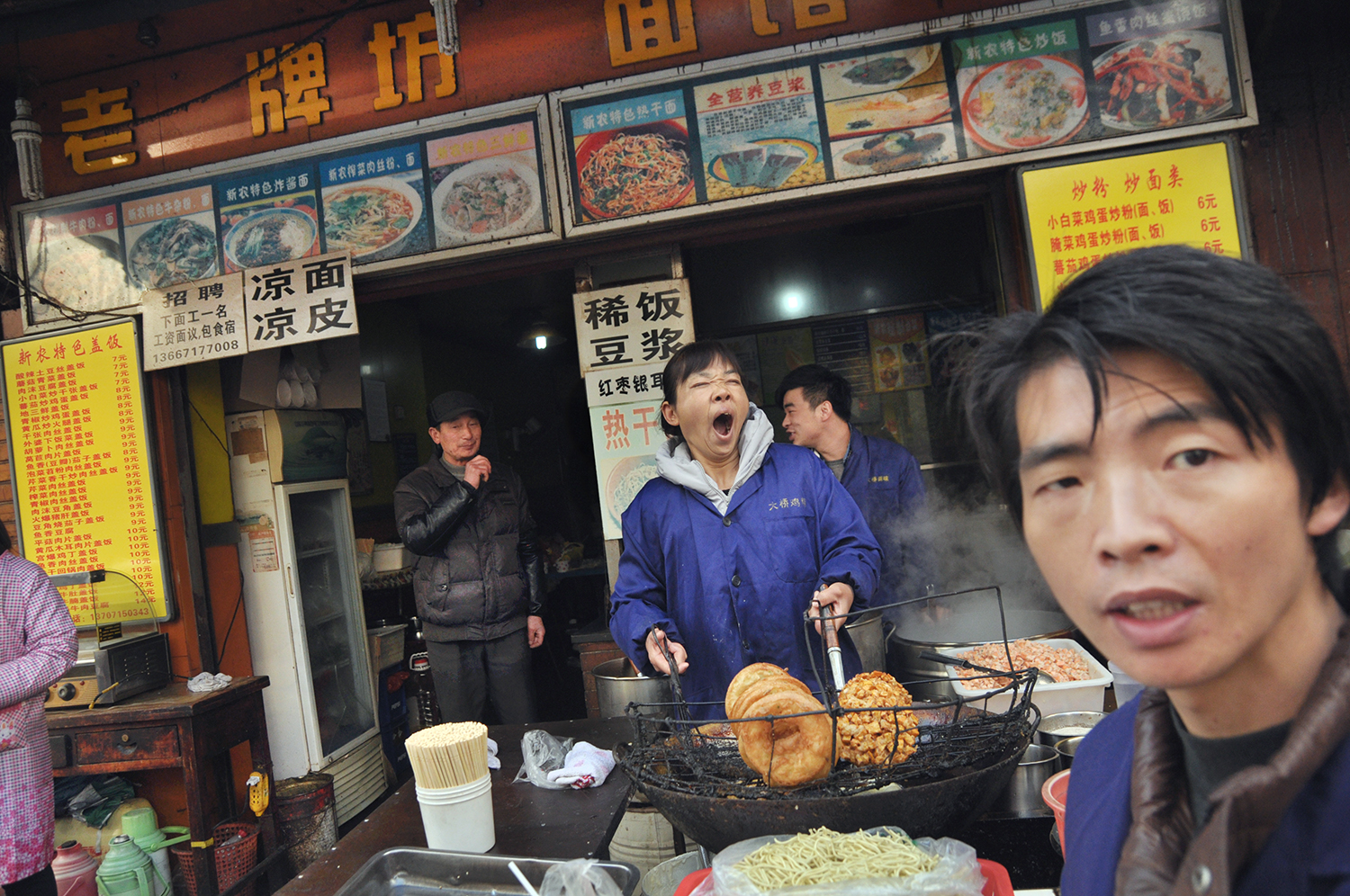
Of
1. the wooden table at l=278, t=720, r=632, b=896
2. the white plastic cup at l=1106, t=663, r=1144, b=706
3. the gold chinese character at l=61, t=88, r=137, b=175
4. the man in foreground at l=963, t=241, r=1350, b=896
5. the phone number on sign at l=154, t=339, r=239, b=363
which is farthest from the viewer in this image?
the gold chinese character at l=61, t=88, r=137, b=175

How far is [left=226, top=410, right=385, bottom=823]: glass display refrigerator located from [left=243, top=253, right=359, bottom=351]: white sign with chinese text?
1075mm

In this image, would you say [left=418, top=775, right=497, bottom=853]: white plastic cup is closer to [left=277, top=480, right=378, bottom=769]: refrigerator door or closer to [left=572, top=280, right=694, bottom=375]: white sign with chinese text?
[left=572, top=280, right=694, bottom=375]: white sign with chinese text

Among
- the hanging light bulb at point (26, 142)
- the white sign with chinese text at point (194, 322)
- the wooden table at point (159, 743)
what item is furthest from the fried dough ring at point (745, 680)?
the hanging light bulb at point (26, 142)

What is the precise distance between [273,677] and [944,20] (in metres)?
5.89

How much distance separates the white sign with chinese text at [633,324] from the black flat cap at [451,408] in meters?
0.99

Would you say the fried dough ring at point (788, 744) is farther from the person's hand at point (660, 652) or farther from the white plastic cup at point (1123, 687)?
the white plastic cup at point (1123, 687)

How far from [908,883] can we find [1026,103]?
12.9 ft

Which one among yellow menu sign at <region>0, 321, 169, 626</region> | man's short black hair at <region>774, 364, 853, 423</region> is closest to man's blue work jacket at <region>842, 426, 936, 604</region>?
man's short black hair at <region>774, 364, 853, 423</region>

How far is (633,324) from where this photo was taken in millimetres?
4660

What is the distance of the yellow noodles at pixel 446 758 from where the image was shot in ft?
6.69

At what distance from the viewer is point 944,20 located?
13.3 ft

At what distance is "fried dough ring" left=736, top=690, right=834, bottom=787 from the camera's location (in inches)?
70.1

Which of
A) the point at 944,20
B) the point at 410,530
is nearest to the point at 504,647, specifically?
the point at 410,530

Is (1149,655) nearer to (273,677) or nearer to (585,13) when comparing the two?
(585,13)
